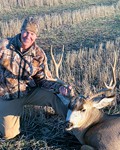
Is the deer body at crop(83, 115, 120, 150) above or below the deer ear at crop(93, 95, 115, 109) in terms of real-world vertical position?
below

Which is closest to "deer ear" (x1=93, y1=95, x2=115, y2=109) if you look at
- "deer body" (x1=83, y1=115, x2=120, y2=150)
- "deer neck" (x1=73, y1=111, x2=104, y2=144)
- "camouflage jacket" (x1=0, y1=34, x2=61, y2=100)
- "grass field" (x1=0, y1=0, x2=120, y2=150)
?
"deer neck" (x1=73, y1=111, x2=104, y2=144)

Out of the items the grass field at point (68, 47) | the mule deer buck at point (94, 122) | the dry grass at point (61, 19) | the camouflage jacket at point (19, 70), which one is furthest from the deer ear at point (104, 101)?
the dry grass at point (61, 19)

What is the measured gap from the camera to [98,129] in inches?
192

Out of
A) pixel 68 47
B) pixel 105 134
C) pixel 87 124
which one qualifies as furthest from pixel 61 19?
pixel 105 134

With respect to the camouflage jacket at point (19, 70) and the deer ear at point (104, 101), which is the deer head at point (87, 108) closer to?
the deer ear at point (104, 101)

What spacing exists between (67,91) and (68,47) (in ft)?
16.8

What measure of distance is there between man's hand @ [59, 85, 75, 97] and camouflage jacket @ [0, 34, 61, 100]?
10 centimetres

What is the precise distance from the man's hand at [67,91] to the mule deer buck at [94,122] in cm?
26

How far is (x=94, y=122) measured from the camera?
5.03 m

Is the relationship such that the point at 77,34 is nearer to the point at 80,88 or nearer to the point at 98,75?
the point at 98,75

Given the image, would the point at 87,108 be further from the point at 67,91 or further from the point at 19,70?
the point at 19,70

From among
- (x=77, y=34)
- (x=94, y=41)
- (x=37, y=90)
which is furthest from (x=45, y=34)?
(x=37, y=90)

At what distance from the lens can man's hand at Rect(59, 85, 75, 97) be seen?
16.2 feet

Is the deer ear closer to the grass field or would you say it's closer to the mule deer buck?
the mule deer buck
